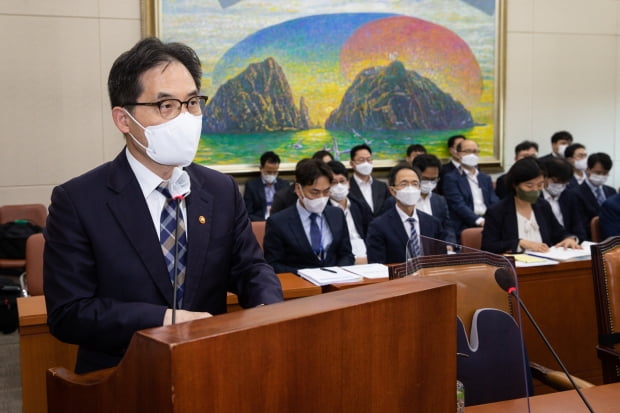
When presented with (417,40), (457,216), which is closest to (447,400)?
(457,216)

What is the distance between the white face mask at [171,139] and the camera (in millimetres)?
1690

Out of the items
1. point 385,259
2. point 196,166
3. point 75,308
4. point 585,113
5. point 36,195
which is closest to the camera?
point 75,308

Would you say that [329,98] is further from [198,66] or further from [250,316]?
[250,316]

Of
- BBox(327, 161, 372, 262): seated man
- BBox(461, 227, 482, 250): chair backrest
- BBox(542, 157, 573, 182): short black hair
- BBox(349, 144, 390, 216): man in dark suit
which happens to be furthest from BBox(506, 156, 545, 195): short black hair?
BBox(349, 144, 390, 216): man in dark suit

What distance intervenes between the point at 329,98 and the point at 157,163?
6742mm

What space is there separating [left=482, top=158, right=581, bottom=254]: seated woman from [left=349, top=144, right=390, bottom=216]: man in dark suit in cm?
204

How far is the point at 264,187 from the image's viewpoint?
771cm

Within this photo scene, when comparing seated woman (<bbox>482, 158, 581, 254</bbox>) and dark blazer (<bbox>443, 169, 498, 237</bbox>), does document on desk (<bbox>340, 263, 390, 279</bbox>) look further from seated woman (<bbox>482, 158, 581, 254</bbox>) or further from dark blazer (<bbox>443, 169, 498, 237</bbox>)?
dark blazer (<bbox>443, 169, 498, 237</bbox>)

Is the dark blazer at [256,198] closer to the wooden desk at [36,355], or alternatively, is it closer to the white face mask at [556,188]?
the white face mask at [556,188]

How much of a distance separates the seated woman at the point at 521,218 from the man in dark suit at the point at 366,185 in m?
2.04

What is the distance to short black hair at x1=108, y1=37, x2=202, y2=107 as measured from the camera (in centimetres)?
168

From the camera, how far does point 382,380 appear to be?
3.88 ft

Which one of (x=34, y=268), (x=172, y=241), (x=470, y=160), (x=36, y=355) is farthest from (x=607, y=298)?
(x=470, y=160)

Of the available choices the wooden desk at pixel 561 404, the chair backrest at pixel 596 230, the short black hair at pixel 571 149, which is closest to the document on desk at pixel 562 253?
the chair backrest at pixel 596 230
